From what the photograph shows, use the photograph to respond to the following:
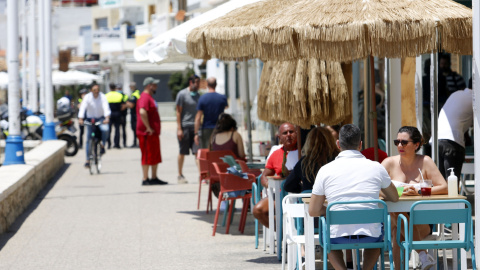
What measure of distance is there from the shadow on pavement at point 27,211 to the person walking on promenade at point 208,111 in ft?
8.42

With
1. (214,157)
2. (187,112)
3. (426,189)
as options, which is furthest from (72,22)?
(426,189)

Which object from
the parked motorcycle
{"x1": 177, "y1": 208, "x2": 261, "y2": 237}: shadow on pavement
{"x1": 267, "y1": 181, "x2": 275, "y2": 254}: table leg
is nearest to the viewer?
{"x1": 267, "y1": 181, "x2": 275, "y2": 254}: table leg

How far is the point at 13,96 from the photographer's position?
1475 cm

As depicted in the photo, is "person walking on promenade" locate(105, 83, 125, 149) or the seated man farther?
"person walking on promenade" locate(105, 83, 125, 149)

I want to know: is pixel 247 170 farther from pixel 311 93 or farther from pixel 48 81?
pixel 48 81

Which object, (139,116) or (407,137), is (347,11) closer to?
(407,137)

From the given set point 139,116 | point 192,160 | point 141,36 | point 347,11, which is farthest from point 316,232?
point 141,36

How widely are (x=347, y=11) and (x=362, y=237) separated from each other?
1.96m

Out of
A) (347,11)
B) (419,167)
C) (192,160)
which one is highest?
(347,11)

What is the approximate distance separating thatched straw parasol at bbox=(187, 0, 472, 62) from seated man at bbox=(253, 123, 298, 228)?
1.49m

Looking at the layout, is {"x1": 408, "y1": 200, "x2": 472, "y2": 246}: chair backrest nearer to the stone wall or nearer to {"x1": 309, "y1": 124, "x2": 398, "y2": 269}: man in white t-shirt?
{"x1": 309, "y1": 124, "x2": 398, "y2": 269}: man in white t-shirt

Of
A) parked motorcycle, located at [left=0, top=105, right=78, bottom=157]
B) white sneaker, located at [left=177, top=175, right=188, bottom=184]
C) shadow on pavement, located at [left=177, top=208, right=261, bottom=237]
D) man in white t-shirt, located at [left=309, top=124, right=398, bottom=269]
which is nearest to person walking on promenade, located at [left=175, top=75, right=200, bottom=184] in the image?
white sneaker, located at [left=177, top=175, right=188, bottom=184]

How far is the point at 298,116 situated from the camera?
33.6 feet

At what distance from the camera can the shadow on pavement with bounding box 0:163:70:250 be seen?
420 inches
